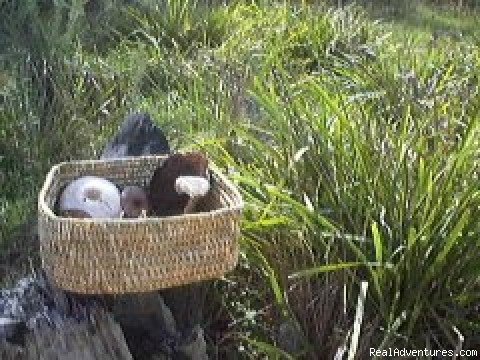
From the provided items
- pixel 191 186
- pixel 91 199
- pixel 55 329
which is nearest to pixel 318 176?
pixel 191 186

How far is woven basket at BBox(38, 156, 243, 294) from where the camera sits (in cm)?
233

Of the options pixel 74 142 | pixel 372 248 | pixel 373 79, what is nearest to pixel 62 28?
pixel 74 142

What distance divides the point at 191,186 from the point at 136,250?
0.34 metres

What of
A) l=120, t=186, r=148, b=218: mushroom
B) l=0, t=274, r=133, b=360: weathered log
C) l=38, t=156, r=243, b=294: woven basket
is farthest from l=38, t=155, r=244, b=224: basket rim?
l=0, t=274, r=133, b=360: weathered log

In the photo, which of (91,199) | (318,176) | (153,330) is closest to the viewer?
(91,199)

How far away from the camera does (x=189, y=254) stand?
7.91 feet

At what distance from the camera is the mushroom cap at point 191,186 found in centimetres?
263

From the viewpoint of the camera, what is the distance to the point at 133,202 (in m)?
2.67

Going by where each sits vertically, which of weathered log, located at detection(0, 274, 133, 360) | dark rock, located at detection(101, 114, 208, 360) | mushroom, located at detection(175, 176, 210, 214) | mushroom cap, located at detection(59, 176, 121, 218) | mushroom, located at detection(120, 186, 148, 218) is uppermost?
mushroom, located at detection(175, 176, 210, 214)

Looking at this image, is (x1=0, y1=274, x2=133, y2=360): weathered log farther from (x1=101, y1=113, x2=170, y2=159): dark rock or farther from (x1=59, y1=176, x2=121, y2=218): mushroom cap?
(x1=101, y1=113, x2=170, y2=159): dark rock

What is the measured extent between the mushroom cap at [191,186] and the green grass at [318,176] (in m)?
0.23

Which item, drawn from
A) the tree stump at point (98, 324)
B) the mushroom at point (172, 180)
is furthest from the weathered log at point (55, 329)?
the mushroom at point (172, 180)

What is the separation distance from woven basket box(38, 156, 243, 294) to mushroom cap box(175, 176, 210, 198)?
16 cm

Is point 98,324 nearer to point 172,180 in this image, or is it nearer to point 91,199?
point 91,199
